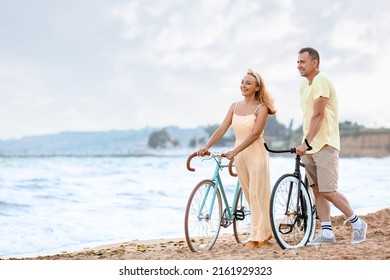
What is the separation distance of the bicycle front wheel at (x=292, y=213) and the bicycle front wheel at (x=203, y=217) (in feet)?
1.27

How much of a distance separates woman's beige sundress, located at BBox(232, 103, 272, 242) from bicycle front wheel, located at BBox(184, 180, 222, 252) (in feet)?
0.69

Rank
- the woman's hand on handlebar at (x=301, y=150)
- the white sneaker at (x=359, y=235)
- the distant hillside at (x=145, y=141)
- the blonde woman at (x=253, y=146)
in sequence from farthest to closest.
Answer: the distant hillside at (x=145, y=141)
the white sneaker at (x=359, y=235)
the blonde woman at (x=253, y=146)
the woman's hand on handlebar at (x=301, y=150)

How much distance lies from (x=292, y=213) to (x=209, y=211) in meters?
0.52

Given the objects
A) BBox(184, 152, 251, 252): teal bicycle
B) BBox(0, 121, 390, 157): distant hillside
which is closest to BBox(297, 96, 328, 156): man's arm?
BBox(184, 152, 251, 252): teal bicycle

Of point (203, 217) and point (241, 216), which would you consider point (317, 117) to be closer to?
point (241, 216)

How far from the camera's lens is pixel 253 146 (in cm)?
411

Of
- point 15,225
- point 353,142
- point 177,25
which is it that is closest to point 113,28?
point 177,25

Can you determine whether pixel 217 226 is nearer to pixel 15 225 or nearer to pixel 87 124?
pixel 15 225

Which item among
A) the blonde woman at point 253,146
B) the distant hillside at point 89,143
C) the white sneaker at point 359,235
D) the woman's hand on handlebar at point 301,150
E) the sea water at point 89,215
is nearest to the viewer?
the woman's hand on handlebar at point 301,150

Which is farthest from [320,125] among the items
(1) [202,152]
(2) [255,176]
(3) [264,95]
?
(1) [202,152]

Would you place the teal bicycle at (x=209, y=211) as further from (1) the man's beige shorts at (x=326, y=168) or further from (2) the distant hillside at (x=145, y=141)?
(2) the distant hillside at (x=145, y=141)

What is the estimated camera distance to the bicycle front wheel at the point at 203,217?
396 cm

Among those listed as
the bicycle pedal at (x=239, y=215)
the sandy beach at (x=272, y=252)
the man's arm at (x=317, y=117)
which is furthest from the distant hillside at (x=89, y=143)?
the man's arm at (x=317, y=117)

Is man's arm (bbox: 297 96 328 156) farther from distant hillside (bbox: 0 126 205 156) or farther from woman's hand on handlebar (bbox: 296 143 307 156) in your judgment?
distant hillside (bbox: 0 126 205 156)
